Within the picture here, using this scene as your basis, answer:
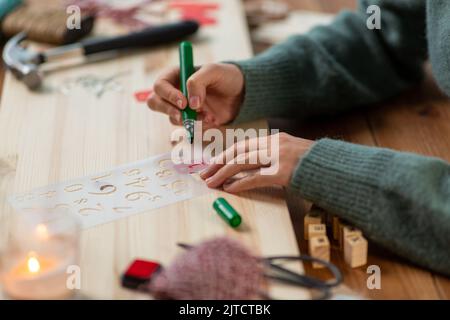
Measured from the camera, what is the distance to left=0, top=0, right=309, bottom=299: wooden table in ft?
2.46

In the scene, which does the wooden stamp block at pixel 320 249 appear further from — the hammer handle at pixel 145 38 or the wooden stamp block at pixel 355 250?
the hammer handle at pixel 145 38

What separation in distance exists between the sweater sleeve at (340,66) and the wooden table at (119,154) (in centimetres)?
6

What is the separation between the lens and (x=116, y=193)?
85 centimetres

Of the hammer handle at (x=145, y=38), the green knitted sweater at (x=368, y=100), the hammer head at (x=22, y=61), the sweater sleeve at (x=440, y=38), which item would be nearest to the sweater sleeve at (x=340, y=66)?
the green knitted sweater at (x=368, y=100)

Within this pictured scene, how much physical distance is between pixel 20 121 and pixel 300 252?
0.51 metres

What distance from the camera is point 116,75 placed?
117 centimetres

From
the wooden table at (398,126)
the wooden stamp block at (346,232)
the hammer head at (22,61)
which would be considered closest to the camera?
the wooden stamp block at (346,232)

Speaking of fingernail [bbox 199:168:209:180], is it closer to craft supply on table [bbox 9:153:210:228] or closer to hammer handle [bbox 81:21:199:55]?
craft supply on table [bbox 9:153:210:228]

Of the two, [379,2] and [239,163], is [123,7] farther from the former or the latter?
[239,163]

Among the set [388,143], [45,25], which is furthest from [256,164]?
[45,25]

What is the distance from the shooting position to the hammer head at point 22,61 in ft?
3.73

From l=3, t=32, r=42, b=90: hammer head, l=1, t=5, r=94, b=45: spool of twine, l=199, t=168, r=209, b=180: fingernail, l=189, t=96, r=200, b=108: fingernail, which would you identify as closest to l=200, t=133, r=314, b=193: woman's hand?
l=199, t=168, r=209, b=180: fingernail

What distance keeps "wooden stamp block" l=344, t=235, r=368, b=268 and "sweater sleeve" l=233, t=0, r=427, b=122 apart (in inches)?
12.7

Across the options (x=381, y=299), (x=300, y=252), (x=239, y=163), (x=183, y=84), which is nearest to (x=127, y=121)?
(x=183, y=84)
